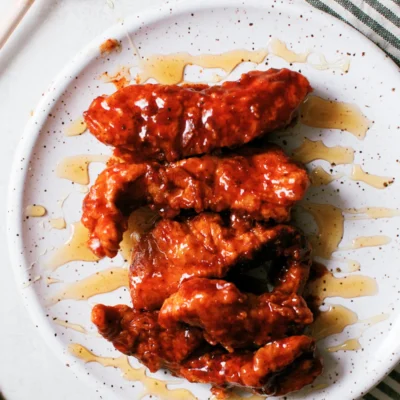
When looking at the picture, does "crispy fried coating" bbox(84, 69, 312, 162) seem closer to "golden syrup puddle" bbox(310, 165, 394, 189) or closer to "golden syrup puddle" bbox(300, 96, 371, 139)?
"golden syrup puddle" bbox(300, 96, 371, 139)

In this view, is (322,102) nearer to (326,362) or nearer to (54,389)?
(326,362)

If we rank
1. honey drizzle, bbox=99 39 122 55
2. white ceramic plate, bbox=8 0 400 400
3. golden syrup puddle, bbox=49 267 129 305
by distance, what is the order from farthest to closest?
golden syrup puddle, bbox=49 267 129 305 < honey drizzle, bbox=99 39 122 55 < white ceramic plate, bbox=8 0 400 400

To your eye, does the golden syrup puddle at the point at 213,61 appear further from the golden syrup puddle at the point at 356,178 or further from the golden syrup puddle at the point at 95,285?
the golden syrup puddle at the point at 95,285

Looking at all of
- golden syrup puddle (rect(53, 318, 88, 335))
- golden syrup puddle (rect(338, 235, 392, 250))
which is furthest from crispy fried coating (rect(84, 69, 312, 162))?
golden syrup puddle (rect(53, 318, 88, 335))

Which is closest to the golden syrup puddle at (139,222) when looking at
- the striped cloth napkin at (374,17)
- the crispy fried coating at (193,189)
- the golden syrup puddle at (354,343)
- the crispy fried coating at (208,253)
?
the crispy fried coating at (208,253)

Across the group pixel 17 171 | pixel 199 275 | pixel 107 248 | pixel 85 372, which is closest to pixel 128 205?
pixel 107 248
